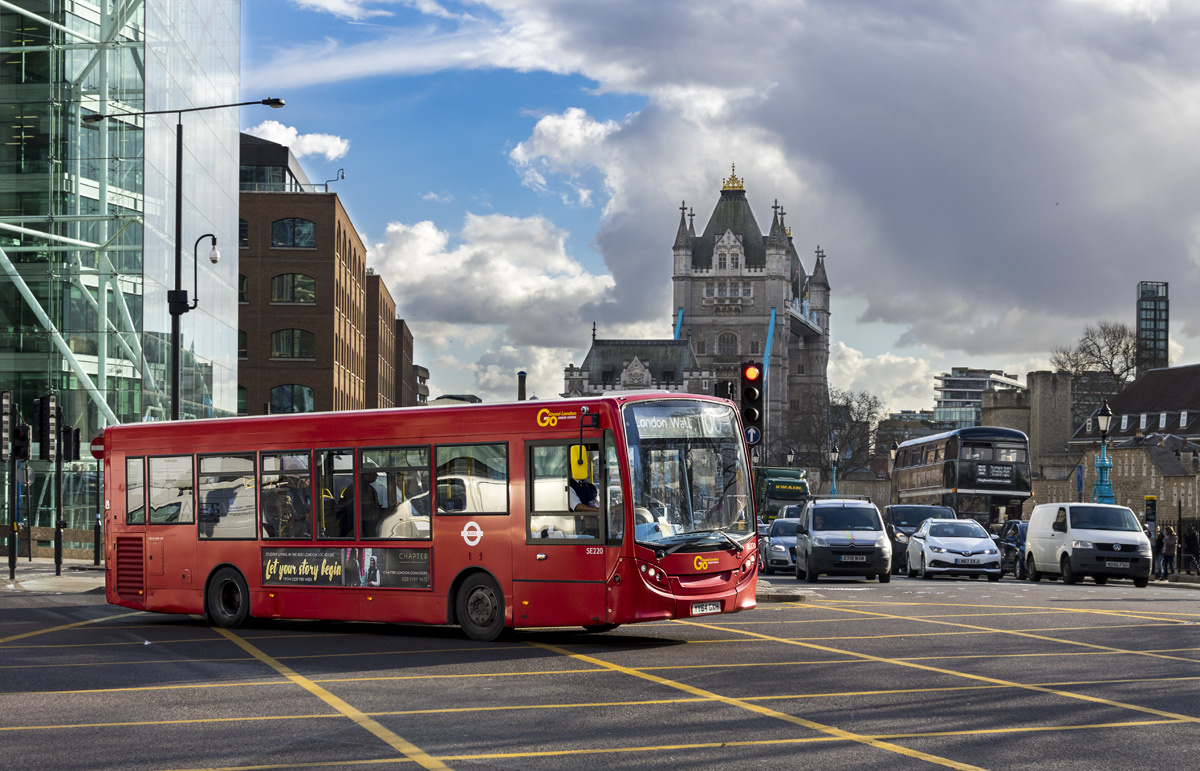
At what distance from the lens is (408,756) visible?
841cm

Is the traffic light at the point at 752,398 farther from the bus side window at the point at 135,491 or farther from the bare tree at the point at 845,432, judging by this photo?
the bare tree at the point at 845,432

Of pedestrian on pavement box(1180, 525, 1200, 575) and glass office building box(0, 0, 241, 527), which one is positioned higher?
glass office building box(0, 0, 241, 527)

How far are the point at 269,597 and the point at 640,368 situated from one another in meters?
153

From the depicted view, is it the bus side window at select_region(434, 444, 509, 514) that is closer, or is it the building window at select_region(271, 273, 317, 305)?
the bus side window at select_region(434, 444, 509, 514)

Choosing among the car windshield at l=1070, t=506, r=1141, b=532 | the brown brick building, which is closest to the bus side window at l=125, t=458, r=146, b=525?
the car windshield at l=1070, t=506, r=1141, b=532

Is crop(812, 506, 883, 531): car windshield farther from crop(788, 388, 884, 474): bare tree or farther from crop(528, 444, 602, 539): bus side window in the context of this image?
crop(788, 388, 884, 474): bare tree

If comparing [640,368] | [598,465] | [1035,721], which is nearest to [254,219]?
[598,465]

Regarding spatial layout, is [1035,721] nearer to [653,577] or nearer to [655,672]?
[655,672]

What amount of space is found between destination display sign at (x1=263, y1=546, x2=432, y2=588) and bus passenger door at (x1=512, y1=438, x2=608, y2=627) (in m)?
1.48

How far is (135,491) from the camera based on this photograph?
761 inches

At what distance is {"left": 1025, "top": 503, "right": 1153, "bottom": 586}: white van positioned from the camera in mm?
29281

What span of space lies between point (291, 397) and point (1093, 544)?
55.1 m

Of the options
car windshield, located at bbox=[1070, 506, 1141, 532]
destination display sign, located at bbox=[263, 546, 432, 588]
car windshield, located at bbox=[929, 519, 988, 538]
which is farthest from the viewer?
car windshield, located at bbox=[929, 519, 988, 538]

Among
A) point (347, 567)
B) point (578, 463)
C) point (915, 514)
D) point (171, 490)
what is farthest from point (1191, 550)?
point (171, 490)
